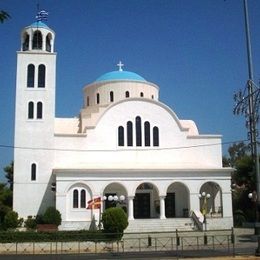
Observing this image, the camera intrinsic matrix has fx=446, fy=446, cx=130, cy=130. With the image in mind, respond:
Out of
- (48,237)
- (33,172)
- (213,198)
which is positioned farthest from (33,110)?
(213,198)

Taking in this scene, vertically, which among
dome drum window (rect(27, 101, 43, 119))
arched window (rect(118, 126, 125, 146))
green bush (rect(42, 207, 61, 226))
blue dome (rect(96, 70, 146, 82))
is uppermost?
blue dome (rect(96, 70, 146, 82))

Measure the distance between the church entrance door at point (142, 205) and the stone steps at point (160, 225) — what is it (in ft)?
12.2

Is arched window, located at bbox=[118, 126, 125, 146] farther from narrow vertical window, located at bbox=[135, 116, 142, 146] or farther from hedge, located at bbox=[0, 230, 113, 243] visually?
hedge, located at bbox=[0, 230, 113, 243]

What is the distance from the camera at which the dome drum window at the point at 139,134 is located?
40.3 m

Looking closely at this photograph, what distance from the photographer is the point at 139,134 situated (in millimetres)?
40531

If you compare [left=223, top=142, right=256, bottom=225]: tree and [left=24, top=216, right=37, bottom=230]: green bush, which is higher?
[left=223, top=142, right=256, bottom=225]: tree

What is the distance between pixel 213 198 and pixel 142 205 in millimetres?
6545

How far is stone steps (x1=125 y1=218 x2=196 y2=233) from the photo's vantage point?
115 ft

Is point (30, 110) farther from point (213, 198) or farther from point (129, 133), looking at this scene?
point (213, 198)

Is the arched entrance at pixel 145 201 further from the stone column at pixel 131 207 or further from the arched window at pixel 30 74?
the arched window at pixel 30 74

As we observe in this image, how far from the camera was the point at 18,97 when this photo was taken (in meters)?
38.9

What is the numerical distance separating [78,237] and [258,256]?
1147 cm

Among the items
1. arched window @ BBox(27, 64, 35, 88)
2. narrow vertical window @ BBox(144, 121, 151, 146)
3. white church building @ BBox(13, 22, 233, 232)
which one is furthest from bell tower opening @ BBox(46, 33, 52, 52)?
narrow vertical window @ BBox(144, 121, 151, 146)

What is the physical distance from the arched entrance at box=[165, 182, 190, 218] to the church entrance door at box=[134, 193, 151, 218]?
1685mm
